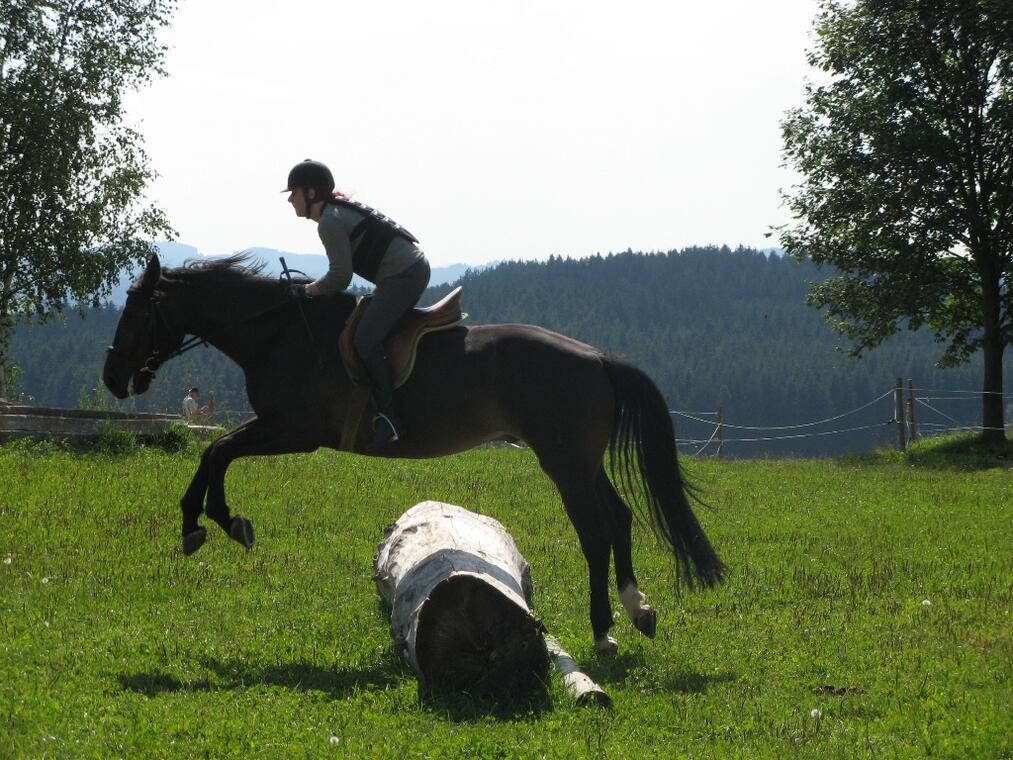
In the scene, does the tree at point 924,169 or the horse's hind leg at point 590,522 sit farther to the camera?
the tree at point 924,169

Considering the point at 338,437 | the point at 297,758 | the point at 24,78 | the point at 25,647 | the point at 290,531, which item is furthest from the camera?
the point at 24,78

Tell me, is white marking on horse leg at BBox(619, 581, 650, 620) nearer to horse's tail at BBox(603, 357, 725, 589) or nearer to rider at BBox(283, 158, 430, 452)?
horse's tail at BBox(603, 357, 725, 589)

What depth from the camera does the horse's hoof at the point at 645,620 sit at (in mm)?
9461

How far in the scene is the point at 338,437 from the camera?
9.77 m

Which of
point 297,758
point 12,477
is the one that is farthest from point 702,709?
point 12,477

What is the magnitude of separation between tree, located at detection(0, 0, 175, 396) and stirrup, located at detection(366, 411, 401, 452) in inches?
1261

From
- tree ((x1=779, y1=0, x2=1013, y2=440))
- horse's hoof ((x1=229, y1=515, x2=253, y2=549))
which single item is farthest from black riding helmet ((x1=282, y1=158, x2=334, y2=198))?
tree ((x1=779, y1=0, x2=1013, y2=440))

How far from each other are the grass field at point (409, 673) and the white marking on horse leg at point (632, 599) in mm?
452

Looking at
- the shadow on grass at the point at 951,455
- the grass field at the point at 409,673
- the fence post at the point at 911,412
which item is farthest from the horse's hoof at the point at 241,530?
the fence post at the point at 911,412

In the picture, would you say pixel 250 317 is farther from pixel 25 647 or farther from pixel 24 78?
pixel 24 78

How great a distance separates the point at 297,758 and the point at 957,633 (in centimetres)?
673

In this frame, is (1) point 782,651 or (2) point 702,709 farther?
(1) point 782,651

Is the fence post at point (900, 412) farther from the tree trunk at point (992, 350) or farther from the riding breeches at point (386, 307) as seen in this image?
the riding breeches at point (386, 307)

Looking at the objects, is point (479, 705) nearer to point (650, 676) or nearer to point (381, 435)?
point (650, 676)
